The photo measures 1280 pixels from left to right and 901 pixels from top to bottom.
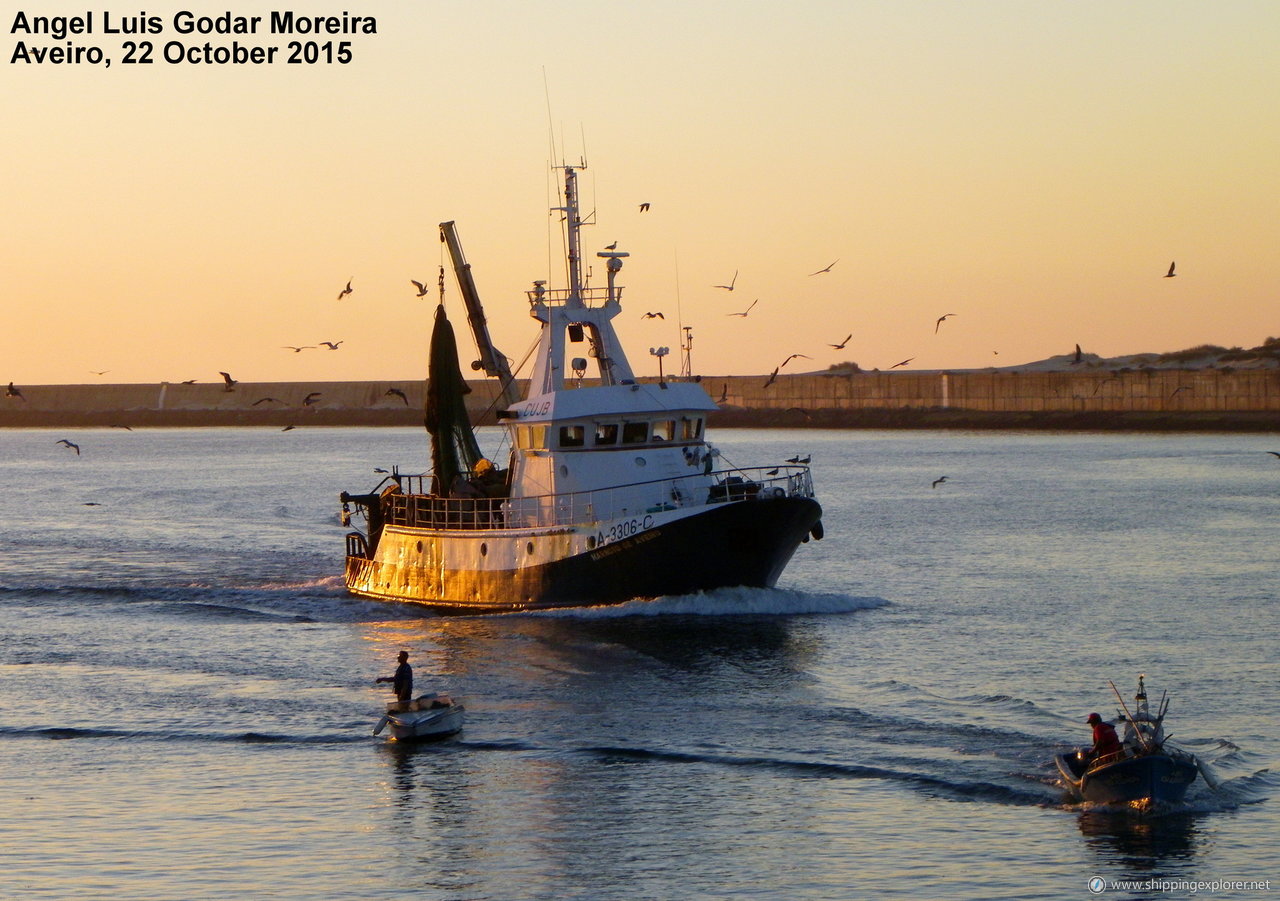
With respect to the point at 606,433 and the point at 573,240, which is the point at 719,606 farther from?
the point at 573,240

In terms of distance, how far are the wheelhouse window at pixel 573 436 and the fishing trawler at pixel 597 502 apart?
0.12 ft

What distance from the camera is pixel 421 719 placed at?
28.7 m

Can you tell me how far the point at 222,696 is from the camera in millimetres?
33906

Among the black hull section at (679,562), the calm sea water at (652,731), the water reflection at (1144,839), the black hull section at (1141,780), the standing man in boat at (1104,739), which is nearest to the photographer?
the water reflection at (1144,839)

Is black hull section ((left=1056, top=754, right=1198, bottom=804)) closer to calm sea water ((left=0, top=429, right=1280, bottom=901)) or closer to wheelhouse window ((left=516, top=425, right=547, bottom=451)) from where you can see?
calm sea water ((left=0, top=429, right=1280, bottom=901))

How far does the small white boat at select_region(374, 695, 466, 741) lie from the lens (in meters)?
28.8

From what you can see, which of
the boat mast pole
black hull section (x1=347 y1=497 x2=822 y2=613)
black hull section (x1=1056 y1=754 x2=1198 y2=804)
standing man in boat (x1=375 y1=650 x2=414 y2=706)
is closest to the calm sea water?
black hull section (x1=1056 y1=754 x2=1198 y2=804)

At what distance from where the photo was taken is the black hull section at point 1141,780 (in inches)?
922

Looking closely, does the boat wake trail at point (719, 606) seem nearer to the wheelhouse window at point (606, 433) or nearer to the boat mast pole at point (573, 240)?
the wheelhouse window at point (606, 433)

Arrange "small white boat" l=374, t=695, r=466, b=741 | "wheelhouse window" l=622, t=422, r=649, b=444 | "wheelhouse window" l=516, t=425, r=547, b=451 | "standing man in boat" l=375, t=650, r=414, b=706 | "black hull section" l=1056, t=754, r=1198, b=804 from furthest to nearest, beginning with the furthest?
"wheelhouse window" l=516, t=425, r=547, b=451 → "wheelhouse window" l=622, t=422, r=649, b=444 → "standing man in boat" l=375, t=650, r=414, b=706 → "small white boat" l=374, t=695, r=466, b=741 → "black hull section" l=1056, t=754, r=1198, b=804

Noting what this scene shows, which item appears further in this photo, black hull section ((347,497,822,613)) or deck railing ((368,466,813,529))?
deck railing ((368,466,813,529))

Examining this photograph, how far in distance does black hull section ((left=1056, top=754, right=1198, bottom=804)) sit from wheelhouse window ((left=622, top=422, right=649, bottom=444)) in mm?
18961

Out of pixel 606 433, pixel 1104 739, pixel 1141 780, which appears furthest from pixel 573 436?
pixel 1141 780

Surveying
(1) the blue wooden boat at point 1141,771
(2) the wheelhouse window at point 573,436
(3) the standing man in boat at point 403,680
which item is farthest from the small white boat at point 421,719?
(2) the wheelhouse window at point 573,436
